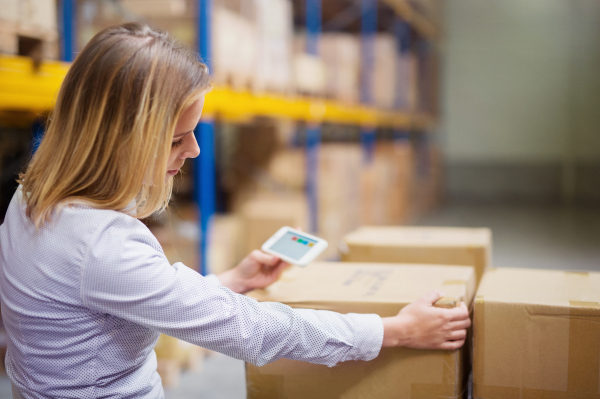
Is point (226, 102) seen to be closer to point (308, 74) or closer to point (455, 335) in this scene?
point (308, 74)

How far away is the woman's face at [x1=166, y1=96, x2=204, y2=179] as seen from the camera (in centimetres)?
126

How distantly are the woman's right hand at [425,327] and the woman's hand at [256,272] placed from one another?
17.2 inches

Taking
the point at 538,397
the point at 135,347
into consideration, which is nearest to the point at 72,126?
A: the point at 135,347

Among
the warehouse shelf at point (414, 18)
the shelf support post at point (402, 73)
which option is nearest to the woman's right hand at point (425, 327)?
the warehouse shelf at point (414, 18)

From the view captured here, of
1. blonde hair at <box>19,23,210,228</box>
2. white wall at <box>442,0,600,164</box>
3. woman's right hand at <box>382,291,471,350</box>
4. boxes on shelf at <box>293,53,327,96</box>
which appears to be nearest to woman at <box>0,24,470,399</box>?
blonde hair at <box>19,23,210,228</box>

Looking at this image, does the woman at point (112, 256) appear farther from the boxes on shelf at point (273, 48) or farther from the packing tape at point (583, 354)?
the boxes on shelf at point (273, 48)

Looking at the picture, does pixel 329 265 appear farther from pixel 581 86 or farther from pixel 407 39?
pixel 581 86

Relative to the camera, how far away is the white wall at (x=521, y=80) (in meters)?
11.2

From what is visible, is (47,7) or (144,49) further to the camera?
(47,7)

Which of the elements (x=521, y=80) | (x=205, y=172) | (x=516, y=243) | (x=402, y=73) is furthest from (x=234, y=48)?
(x=521, y=80)

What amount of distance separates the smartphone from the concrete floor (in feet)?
5.31

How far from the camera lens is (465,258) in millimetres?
2025

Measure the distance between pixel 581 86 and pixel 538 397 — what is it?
444 inches

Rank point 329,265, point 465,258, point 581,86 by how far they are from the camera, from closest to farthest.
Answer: point 329,265 → point 465,258 → point 581,86
